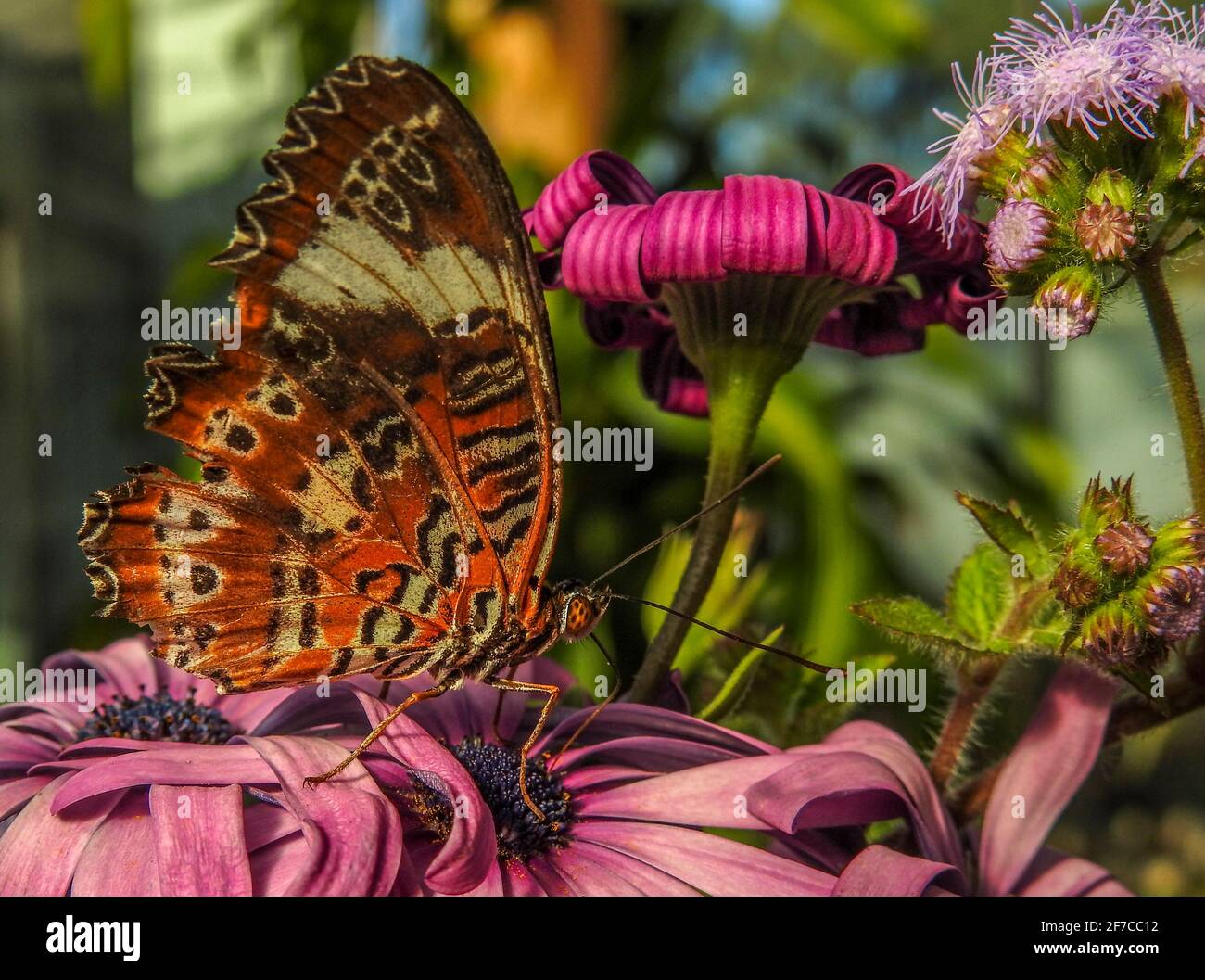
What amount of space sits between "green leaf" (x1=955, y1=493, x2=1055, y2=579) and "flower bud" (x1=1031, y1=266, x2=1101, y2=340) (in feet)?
0.25

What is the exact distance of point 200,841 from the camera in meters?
0.38

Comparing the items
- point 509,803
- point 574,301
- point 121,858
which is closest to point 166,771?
point 121,858

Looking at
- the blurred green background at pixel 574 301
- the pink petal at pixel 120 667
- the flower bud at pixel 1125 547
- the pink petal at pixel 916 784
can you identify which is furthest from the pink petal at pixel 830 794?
the blurred green background at pixel 574 301

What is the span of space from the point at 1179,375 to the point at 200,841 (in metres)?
0.38

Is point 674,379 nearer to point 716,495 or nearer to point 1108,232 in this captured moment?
point 716,495

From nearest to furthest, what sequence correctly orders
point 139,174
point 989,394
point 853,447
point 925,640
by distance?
point 925,640 < point 989,394 < point 853,447 < point 139,174

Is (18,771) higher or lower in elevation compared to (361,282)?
lower

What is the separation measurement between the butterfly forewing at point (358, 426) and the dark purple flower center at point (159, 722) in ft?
0.22

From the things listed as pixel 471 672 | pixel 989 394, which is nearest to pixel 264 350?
pixel 471 672

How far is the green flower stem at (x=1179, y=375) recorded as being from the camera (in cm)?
44

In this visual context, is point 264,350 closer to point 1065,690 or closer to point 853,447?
point 1065,690

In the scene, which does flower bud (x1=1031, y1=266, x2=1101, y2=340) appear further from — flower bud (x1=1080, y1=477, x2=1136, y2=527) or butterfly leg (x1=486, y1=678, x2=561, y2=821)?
butterfly leg (x1=486, y1=678, x2=561, y2=821)

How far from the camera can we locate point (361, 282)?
1.62ft
